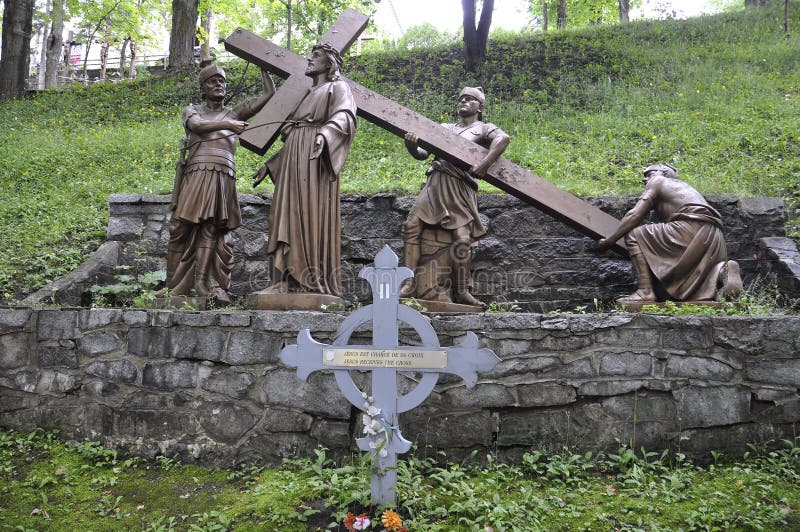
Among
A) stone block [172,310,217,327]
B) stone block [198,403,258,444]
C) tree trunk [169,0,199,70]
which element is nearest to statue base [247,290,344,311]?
stone block [172,310,217,327]

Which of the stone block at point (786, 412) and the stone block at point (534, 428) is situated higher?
the stone block at point (786, 412)

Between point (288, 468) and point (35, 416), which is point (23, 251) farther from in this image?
point (288, 468)

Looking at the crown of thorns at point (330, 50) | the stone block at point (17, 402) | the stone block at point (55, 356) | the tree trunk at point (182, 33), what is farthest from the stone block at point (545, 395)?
the tree trunk at point (182, 33)

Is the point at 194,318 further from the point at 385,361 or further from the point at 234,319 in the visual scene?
the point at 385,361

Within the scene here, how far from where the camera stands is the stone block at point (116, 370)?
170 inches

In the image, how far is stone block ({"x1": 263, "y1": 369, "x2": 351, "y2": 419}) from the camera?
4117 mm

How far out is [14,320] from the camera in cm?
456

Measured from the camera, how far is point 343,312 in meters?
4.39

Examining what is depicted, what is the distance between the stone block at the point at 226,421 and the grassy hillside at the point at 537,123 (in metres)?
2.82

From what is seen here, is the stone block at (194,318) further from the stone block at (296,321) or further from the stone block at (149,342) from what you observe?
the stone block at (296,321)

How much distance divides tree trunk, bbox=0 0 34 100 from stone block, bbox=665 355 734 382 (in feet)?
49.0

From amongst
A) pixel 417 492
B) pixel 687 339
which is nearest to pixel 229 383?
pixel 417 492

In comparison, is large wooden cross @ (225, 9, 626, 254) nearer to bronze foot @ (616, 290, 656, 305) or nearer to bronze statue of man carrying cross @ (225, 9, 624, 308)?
bronze statue of man carrying cross @ (225, 9, 624, 308)

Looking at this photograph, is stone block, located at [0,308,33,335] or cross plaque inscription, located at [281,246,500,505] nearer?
cross plaque inscription, located at [281,246,500,505]
